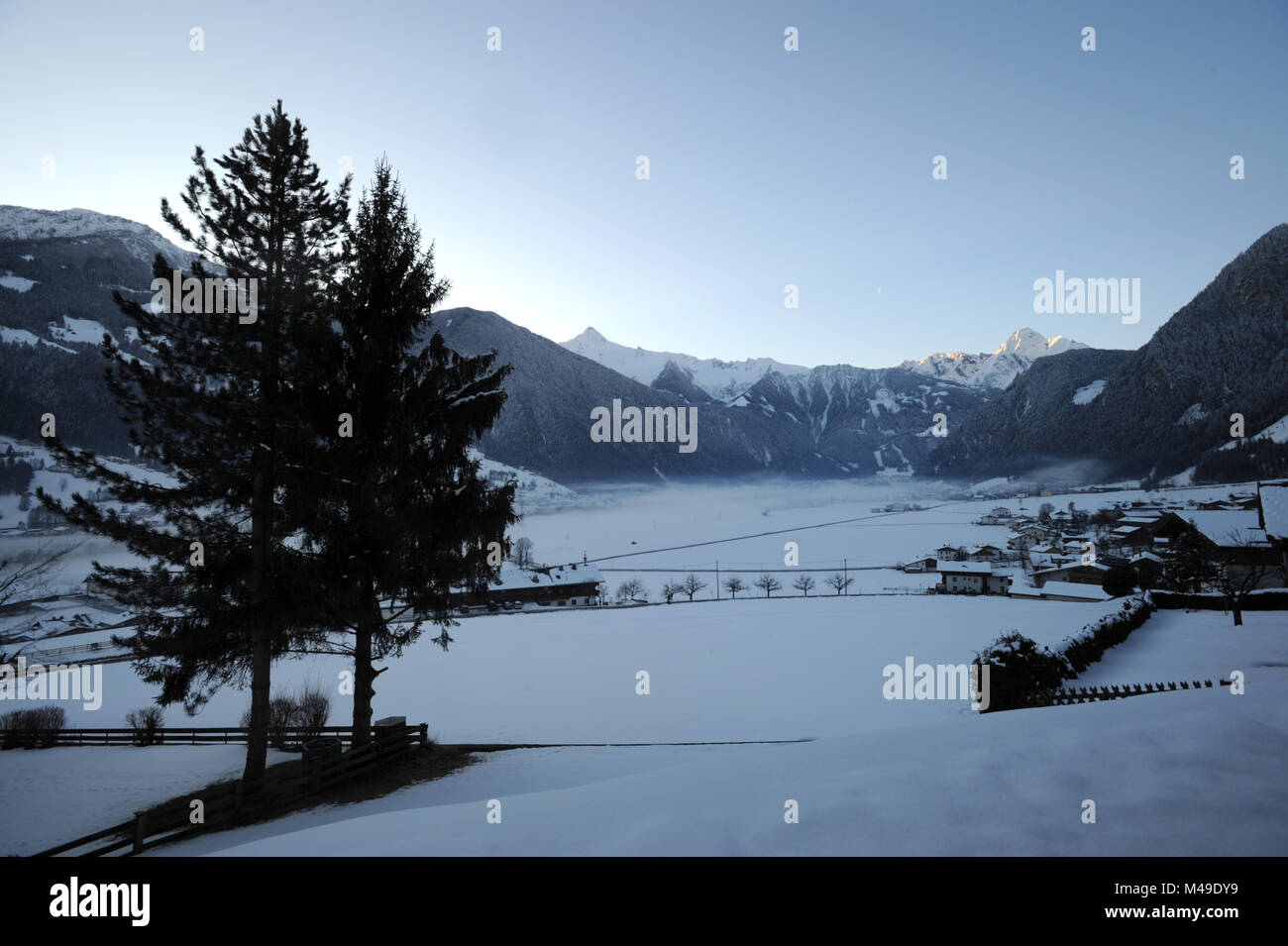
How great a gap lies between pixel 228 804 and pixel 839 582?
280 ft

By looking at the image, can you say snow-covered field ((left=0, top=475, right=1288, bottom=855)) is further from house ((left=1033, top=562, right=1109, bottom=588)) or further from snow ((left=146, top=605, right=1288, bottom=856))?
house ((left=1033, top=562, right=1109, bottom=588))

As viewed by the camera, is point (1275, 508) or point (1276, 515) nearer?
point (1276, 515)

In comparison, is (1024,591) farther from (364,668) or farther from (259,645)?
(259,645)

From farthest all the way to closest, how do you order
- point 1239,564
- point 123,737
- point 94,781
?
1. point 1239,564
2. point 123,737
3. point 94,781

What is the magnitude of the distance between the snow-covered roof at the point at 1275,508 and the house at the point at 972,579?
40.4 metres

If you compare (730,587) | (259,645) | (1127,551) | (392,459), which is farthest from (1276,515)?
(730,587)

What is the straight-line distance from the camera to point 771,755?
802 centimetres

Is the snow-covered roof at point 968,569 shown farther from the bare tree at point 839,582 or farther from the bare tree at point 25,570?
the bare tree at point 25,570

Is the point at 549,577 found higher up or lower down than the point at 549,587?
higher up

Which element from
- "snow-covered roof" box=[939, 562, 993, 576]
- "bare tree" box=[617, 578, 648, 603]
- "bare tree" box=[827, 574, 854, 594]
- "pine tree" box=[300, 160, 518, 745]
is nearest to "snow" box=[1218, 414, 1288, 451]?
"snow-covered roof" box=[939, 562, 993, 576]

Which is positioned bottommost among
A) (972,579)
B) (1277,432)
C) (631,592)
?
(631,592)

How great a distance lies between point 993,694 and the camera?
15.0 meters

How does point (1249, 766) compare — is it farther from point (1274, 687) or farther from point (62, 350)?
point (62, 350)

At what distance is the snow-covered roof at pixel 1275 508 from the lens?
108 feet
